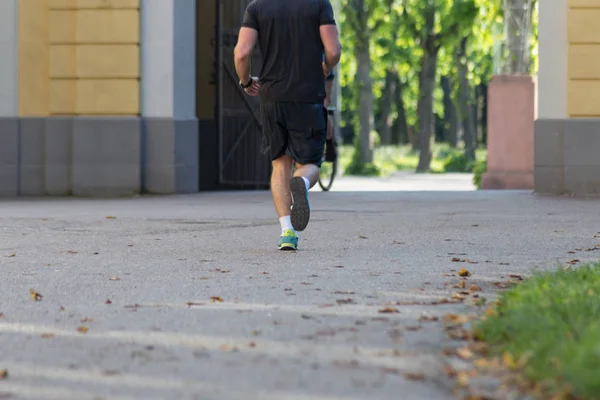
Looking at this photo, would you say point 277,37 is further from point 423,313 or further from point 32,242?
point 423,313

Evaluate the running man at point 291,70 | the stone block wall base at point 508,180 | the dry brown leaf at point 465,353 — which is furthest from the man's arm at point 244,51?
the stone block wall base at point 508,180

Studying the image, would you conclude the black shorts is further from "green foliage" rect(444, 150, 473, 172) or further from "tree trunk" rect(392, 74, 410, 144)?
"tree trunk" rect(392, 74, 410, 144)

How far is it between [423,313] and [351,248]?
129 inches

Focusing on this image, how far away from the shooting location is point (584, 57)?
15.3 m

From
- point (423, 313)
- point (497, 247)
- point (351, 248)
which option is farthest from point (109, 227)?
point (423, 313)

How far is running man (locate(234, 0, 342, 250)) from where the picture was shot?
29.6 ft

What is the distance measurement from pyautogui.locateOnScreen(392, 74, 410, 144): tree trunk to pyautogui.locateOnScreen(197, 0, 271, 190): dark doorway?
39.8 m

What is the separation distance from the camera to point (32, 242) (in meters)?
9.79

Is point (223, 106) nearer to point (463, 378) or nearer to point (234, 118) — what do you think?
point (234, 118)

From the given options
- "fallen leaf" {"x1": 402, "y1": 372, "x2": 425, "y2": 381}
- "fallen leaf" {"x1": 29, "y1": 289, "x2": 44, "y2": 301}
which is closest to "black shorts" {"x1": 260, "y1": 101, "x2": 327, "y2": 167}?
"fallen leaf" {"x1": 29, "y1": 289, "x2": 44, "y2": 301}

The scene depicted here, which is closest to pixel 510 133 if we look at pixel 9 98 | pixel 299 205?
pixel 9 98

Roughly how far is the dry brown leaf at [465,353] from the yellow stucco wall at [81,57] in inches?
450

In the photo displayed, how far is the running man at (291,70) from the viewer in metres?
9.01

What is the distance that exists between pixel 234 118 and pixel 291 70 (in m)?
8.73
